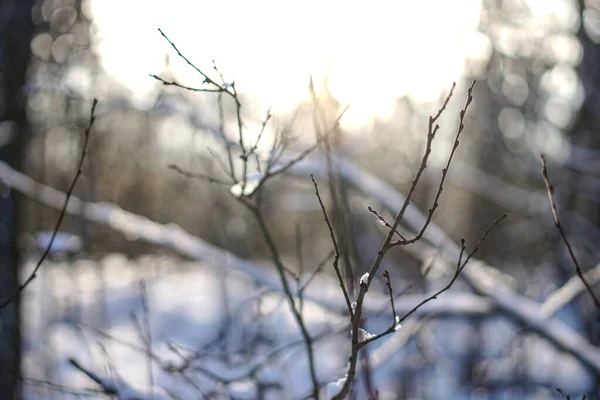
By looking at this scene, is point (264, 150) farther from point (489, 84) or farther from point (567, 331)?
point (489, 84)

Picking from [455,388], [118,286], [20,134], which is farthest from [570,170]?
[118,286]

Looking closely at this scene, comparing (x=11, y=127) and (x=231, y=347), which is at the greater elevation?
(x=11, y=127)

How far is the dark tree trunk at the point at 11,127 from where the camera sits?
14.8ft

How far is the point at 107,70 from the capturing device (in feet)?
20.6

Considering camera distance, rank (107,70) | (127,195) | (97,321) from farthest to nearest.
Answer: (127,195)
(97,321)
(107,70)

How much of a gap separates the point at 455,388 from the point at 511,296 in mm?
5463

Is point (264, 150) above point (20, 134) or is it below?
below

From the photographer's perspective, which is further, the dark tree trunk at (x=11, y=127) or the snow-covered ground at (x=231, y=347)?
the dark tree trunk at (x=11, y=127)

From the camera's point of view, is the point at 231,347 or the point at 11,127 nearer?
the point at 231,347

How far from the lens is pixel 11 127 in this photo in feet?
15.1

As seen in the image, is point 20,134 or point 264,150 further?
point 20,134

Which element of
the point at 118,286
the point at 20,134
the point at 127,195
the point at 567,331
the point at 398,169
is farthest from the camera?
the point at 118,286

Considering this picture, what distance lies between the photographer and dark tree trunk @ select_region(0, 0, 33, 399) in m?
4.51

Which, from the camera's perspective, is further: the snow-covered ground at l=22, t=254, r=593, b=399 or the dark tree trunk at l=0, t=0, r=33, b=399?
the dark tree trunk at l=0, t=0, r=33, b=399
